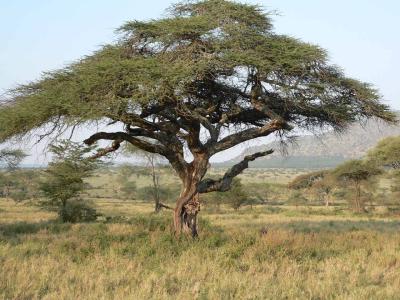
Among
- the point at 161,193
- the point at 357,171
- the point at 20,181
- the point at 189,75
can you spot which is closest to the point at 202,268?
the point at 189,75

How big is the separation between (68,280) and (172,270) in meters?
2.00

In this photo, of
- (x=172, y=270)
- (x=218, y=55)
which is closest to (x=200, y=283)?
(x=172, y=270)

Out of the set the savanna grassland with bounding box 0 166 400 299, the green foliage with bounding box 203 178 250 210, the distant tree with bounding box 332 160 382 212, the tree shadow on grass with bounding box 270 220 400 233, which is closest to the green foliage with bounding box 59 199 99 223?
the tree shadow on grass with bounding box 270 220 400 233

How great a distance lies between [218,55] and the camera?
12.3 m

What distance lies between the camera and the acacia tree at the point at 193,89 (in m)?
11.9

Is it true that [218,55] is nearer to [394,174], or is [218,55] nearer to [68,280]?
[68,280]

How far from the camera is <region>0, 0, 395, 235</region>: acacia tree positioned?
39.1 feet

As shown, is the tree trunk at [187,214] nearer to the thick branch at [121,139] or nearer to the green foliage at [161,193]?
the thick branch at [121,139]

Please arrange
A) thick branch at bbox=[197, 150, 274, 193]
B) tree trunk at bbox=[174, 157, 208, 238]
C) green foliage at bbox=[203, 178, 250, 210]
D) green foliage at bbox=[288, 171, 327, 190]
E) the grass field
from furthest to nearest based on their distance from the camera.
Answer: green foliage at bbox=[288, 171, 327, 190] < green foliage at bbox=[203, 178, 250, 210] < thick branch at bbox=[197, 150, 274, 193] < tree trunk at bbox=[174, 157, 208, 238] < the grass field

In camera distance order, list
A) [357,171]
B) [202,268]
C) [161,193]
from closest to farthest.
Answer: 1. [202,268]
2. [357,171]
3. [161,193]

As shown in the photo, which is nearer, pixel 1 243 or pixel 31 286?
pixel 31 286

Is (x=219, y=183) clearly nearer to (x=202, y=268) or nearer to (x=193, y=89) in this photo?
(x=193, y=89)

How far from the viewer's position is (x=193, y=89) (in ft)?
43.3

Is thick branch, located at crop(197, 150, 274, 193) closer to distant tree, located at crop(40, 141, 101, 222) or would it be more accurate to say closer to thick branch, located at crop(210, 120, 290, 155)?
thick branch, located at crop(210, 120, 290, 155)
